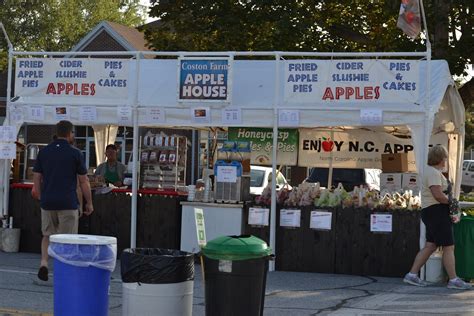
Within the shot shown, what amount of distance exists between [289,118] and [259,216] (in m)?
1.49

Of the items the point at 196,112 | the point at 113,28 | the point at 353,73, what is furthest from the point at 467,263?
the point at 113,28

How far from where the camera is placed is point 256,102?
1332cm

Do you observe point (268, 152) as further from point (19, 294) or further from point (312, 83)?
point (19, 294)

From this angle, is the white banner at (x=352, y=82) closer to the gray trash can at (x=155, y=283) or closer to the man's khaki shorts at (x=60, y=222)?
the man's khaki shorts at (x=60, y=222)

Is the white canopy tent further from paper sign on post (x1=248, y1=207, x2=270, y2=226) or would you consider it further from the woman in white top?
the woman in white top

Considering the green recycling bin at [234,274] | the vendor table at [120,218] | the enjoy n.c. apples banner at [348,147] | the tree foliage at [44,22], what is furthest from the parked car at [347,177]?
the tree foliage at [44,22]

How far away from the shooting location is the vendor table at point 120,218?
13.8 m

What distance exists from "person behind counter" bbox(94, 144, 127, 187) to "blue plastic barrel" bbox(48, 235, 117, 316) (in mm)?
7505

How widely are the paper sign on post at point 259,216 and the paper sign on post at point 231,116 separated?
1.31m

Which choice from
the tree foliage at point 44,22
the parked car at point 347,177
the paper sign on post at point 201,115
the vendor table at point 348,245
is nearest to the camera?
the vendor table at point 348,245

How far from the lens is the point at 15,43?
57031mm

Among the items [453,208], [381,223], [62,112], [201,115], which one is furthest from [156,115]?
[453,208]

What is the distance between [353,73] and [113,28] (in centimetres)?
3003

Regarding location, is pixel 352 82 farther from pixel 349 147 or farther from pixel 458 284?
pixel 349 147
